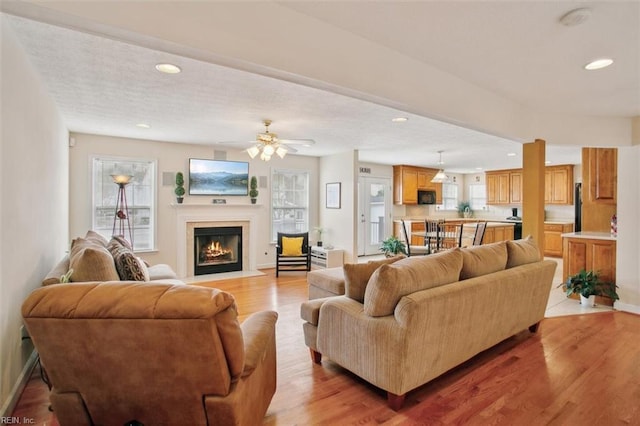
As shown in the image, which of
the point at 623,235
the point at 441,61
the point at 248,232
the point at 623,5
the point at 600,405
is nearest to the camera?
the point at 623,5

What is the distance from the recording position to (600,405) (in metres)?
2.11

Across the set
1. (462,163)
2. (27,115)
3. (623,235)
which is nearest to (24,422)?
(27,115)

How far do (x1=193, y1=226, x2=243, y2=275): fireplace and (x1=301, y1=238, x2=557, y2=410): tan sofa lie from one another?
154 inches

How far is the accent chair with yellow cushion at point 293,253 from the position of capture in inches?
244

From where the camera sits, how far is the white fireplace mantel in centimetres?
577

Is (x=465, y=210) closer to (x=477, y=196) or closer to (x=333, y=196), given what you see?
(x=477, y=196)

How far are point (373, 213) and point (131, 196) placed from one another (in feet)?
17.3

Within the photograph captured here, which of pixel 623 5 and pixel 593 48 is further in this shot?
pixel 593 48

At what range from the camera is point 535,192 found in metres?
3.64

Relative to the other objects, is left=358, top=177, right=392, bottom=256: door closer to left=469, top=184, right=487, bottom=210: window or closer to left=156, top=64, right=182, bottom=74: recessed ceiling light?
left=469, top=184, right=487, bottom=210: window

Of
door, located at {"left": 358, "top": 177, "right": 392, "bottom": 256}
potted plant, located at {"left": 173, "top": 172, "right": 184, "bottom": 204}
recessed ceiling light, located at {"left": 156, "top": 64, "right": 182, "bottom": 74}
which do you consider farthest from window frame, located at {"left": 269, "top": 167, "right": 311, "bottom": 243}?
recessed ceiling light, located at {"left": 156, "top": 64, "right": 182, "bottom": 74}

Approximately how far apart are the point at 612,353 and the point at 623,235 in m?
1.91

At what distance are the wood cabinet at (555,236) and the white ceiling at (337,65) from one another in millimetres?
4730

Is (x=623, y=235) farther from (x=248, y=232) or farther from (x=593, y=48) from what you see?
(x=248, y=232)
